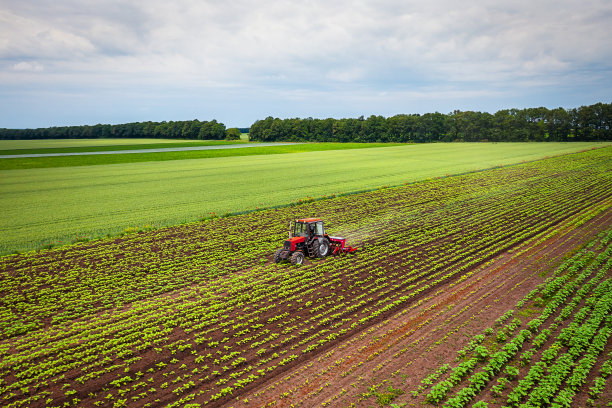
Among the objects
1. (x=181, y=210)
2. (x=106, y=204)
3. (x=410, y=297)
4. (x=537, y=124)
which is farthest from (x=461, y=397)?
(x=537, y=124)

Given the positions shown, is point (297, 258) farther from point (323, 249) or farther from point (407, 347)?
point (407, 347)

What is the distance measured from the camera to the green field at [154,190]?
1153 inches

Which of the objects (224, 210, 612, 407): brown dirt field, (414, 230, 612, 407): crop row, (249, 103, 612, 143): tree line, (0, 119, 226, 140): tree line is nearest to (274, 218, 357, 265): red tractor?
(224, 210, 612, 407): brown dirt field

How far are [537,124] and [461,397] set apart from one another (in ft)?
438

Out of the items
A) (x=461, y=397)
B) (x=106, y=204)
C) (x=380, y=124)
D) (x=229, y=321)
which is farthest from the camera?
(x=380, y=124)

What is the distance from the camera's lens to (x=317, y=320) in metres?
13.7

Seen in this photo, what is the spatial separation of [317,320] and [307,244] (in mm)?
6113

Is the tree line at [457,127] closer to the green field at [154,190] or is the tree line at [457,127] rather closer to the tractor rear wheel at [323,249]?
the green field at [154,190]

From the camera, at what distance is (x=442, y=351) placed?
38.1 ft

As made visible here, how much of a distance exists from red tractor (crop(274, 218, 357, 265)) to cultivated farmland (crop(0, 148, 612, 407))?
Answer: 0.62 metres

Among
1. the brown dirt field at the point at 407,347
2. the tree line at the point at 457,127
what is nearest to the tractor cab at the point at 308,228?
the brown dirt field at the point at 407,347

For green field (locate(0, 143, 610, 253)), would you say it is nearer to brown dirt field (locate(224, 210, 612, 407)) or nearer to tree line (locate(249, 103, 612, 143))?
brown dirt field (locate(224, 210, 612, 407))

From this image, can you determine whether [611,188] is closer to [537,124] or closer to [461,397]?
[461,397]

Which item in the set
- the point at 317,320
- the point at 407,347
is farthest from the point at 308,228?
the point at 407,347
